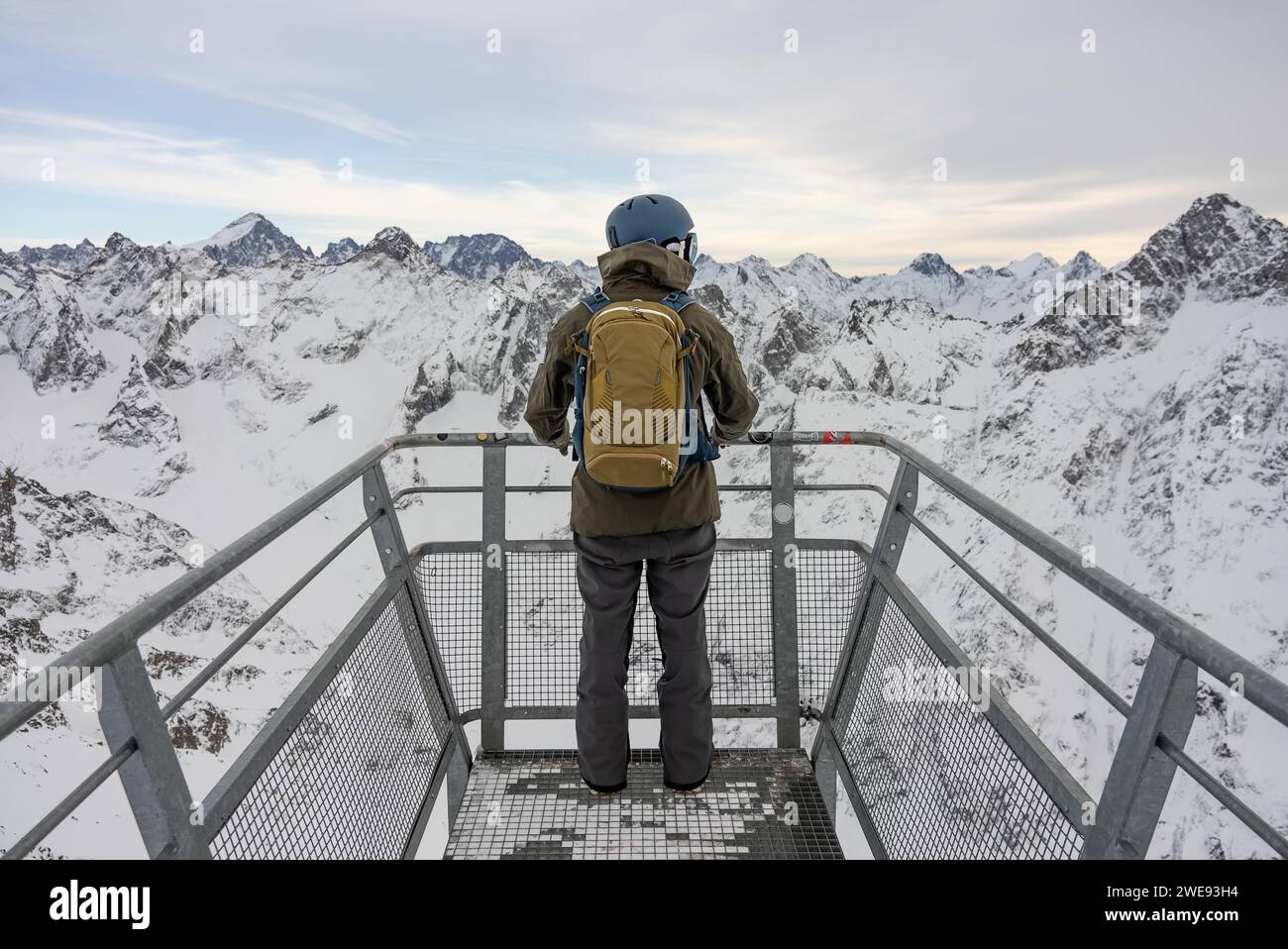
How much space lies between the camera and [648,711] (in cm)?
402

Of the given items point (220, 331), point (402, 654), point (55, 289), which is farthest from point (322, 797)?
point (55, 289)

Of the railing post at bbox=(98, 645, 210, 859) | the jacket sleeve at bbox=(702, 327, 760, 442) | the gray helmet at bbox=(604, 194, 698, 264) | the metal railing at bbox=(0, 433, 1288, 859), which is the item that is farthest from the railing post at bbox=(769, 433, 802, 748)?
the railing post at bbox=(98, 645, 210, 859)

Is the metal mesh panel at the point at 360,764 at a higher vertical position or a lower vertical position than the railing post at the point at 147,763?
lower

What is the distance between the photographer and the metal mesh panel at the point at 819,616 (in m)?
4.14

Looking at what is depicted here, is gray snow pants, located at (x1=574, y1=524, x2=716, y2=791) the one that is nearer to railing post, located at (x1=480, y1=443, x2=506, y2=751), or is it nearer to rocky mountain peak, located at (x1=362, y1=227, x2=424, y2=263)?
railing post, located at (x1=480, y1=443, x2=506, y2=751)

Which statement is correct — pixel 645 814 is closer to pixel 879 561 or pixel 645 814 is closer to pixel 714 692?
pixel 714 692

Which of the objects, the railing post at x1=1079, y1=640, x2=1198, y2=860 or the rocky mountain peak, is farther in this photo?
the rocky mountain peak

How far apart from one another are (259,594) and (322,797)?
135m

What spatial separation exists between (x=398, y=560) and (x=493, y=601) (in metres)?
0.58

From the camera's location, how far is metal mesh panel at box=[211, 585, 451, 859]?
2443 millimetres

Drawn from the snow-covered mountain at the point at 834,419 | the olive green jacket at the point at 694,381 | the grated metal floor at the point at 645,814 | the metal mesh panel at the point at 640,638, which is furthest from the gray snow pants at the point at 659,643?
the snow-covered mountain at the point at 834,419

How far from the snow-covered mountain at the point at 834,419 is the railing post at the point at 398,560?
101856mm

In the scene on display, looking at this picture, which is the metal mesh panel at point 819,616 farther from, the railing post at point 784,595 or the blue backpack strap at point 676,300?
the blue backpack strap at point 676,300
